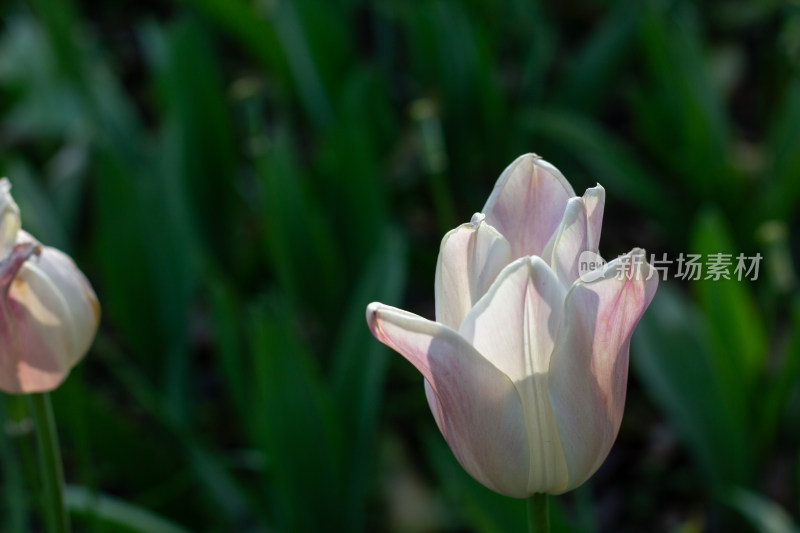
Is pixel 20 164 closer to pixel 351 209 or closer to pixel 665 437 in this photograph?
pixel 351 209

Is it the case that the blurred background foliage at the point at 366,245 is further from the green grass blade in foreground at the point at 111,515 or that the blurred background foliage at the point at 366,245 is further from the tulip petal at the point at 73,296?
the tulip petal at the point at 73,296

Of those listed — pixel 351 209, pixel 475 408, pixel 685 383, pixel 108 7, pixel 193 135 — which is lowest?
pixel 685 383

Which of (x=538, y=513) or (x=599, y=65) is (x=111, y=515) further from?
(x=599, y=65)

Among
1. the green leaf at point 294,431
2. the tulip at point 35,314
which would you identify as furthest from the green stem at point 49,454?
the green leaf at point 294,431

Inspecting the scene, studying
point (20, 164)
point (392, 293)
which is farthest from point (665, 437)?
point (20, 164)

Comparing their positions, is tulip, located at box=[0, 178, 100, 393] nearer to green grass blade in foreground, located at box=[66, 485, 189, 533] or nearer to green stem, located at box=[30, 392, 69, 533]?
green stem, located at box=[30, 392, 69, 533]
